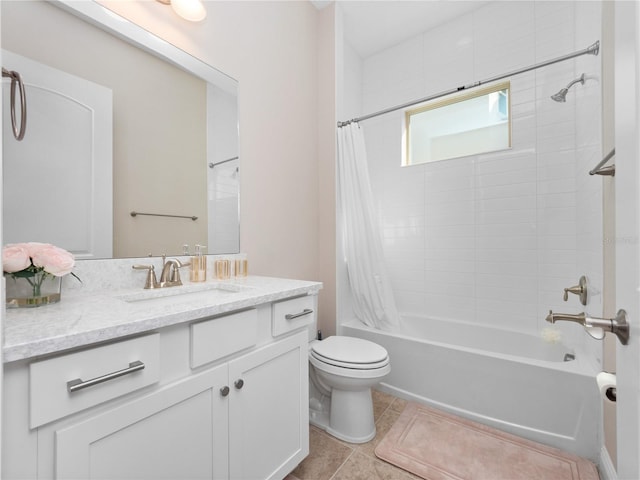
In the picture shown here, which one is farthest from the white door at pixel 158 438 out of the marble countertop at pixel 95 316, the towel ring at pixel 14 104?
the towel ring at pixel 14 104

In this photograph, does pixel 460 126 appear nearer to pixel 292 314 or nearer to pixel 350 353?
pixel 350 353

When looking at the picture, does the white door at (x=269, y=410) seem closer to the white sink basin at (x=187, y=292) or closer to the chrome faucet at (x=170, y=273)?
the white sink basin at (x=187, y=292)

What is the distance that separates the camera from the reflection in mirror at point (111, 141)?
3.31 ft

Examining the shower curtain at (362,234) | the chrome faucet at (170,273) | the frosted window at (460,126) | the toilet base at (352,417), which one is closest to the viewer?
the chrome faucet at (170,273)

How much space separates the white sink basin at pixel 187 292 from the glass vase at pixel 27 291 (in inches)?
7.9

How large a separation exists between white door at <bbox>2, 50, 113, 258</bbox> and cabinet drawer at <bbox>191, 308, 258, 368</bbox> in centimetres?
61

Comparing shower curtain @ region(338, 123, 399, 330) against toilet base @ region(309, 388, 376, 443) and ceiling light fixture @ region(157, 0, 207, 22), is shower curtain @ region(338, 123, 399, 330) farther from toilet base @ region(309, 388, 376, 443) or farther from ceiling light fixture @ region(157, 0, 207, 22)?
ceiling light fixture @ region(157, 0, 207, 22)

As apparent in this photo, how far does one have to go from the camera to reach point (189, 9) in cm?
139

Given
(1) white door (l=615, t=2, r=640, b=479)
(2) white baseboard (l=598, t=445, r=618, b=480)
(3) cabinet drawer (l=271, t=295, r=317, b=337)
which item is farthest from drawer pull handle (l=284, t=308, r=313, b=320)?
(2) white baseboard (l=598, t=445, r=618, b=480)

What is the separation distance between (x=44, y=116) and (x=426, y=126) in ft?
8.70

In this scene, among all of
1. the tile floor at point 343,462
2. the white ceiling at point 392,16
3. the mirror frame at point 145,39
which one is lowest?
the tile floor at point 343,462

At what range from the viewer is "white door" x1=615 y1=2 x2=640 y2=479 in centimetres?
39

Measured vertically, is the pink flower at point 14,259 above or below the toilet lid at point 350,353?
above

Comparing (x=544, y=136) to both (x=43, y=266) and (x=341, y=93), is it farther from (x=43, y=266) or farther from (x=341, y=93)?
(x=43, y=266)
